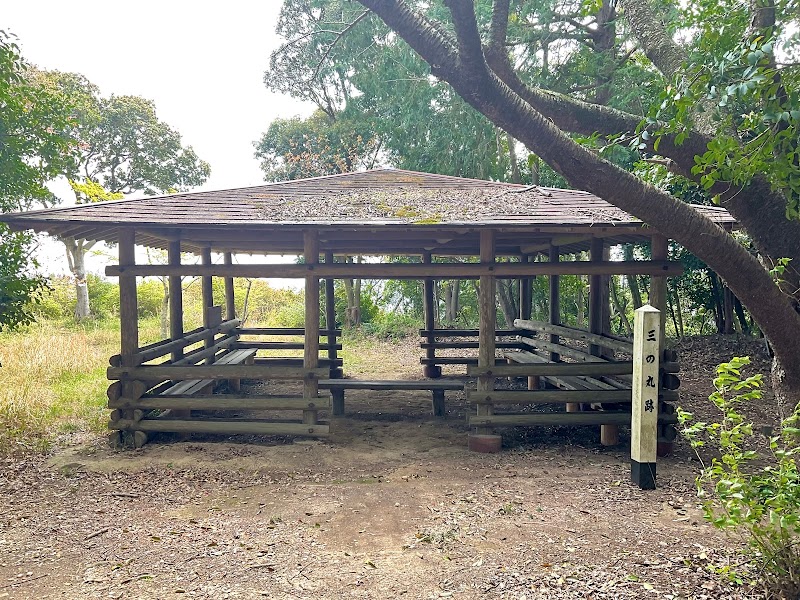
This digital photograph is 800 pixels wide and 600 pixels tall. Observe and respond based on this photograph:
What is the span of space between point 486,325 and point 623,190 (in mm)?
3042

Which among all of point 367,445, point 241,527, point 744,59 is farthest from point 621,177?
point 367,445

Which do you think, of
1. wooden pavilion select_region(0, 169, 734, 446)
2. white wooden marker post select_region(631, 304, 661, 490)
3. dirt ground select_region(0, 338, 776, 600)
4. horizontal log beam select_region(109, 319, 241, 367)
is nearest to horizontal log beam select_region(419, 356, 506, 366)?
wooden pavilion select_region(0, 169, 734, 446)

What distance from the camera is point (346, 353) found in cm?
1471

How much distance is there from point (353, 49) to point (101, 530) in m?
12.1

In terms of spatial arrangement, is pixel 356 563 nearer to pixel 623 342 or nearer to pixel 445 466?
pixel 445 466

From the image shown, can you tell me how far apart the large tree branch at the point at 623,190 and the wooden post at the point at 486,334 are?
272 centimetres

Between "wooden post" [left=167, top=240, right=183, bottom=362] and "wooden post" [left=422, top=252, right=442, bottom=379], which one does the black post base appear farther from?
"wooden post" [left=167, top=240, right=183, bottom=362]

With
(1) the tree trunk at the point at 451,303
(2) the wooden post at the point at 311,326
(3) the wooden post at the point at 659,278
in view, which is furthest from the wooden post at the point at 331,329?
(1) the tree trunk at the point at 451,303

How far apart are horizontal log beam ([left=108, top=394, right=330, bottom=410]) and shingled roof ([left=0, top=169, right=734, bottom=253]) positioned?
6.62 ft

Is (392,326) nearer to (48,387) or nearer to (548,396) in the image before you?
(48,387)

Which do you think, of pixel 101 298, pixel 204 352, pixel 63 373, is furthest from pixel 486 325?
pixel 101 298

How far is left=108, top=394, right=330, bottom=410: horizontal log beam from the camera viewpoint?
Result: 6.43 meters

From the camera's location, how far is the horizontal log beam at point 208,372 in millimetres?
6438

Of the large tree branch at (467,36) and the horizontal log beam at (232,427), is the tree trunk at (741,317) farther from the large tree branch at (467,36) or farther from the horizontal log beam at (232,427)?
the large tree branch at (467,36)
